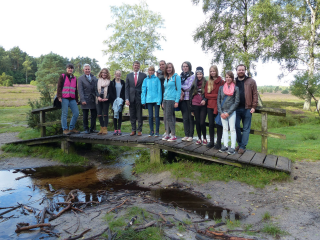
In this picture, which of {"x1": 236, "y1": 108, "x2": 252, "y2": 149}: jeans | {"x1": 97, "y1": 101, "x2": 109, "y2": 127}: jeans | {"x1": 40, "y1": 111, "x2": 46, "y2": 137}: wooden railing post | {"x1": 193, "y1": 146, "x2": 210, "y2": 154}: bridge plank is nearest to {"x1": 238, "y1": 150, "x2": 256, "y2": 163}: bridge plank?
{"x1": 236, "y1": 108, "x2": 252, "y2": 149}: jeans

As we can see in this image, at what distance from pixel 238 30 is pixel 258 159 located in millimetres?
19141

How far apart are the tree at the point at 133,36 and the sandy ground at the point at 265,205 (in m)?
28.8

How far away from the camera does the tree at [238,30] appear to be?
20.0 m

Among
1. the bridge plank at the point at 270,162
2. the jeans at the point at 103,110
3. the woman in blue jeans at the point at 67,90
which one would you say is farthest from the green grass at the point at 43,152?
the bridge plank at the point at 270,162

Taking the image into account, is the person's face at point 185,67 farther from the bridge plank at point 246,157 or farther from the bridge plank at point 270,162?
the bridge plank at point 270,162

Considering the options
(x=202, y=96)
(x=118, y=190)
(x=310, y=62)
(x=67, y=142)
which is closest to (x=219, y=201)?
(x=118, y=190)

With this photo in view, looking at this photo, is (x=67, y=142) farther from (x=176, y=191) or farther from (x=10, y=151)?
(x=176, y=191)

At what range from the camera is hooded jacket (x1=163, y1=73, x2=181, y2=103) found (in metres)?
6.51

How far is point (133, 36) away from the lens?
33469 mm

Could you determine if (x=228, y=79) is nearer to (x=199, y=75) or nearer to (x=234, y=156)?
(x=199, y=75)

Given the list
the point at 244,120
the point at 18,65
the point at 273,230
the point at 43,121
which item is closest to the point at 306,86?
the point at 244,120

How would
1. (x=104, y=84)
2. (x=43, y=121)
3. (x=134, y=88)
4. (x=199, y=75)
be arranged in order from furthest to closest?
1. (x=43, y=121)
2. (x=104, y=84)
3. (x=134, y=88)
4. (x=199, y=75)

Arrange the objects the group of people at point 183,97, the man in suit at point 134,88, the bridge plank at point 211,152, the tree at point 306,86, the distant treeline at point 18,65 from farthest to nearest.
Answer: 1. the distant treeline at point 18,65
2. the tree at point 306,86
3. the man in suit at point 134,88
4. the bridge plank at point 211,152
5. the group of people at point 183,97

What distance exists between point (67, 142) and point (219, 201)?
19.5 ft
